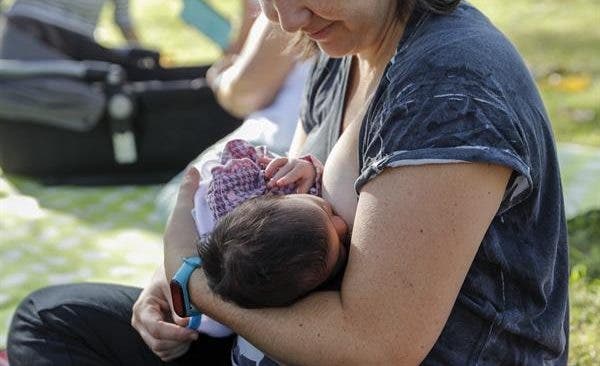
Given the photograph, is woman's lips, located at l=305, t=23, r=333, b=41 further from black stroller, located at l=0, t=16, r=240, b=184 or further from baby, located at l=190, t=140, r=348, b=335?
black stroller, located at l=0, t=16, r=240, b=184

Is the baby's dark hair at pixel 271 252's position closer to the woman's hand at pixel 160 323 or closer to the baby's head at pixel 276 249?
the baby's head at pixel 276 249

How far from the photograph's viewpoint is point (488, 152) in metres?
1.24

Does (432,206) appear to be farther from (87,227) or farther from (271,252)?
(87,227)

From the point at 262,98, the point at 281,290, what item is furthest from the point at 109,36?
the point at 281,290

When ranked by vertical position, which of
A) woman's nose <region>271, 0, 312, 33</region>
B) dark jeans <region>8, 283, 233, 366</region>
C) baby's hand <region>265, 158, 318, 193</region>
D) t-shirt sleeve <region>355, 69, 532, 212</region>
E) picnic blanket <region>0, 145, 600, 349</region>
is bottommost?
→ picnic blanket <region>0, 145, 600, 349</region>

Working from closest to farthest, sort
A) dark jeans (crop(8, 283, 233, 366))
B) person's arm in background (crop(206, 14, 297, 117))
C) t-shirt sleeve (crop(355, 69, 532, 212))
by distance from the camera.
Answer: t-shirt sleeve (crop(355, 69, 532, 212)), dark jeans (crop(8, 283, 233, 366)), person's arm in background (crop(206, 14, 297, 117))

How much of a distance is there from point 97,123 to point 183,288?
7.73 feet

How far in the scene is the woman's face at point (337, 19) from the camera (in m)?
1.42

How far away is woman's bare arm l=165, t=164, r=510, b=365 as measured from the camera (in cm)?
125

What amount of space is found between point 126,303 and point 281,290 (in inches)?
23.4

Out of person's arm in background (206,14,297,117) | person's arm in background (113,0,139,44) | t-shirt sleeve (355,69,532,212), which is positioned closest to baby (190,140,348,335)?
t-shirt sleeve (355,69,532,212)

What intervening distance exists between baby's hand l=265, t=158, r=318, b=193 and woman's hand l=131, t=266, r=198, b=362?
0.99ft

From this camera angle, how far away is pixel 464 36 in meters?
1.34

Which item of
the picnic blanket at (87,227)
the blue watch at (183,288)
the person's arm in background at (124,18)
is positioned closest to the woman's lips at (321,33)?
the blue watch at (183,288)
